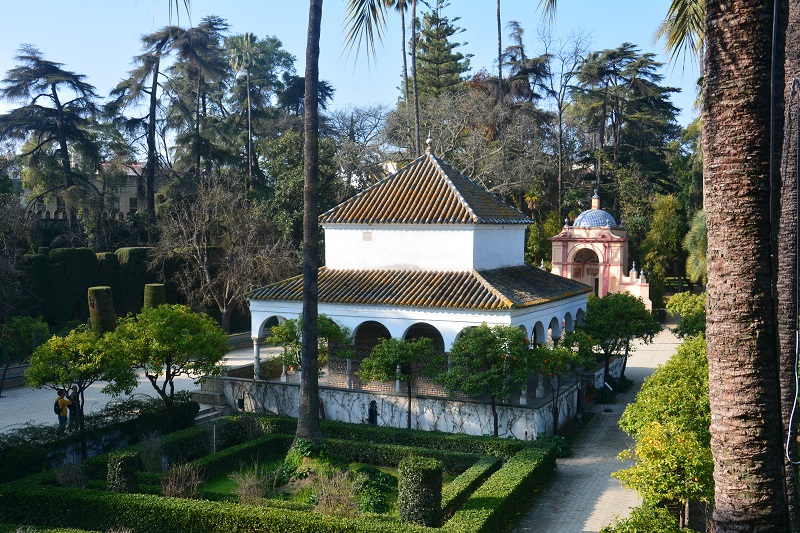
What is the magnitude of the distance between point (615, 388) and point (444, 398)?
8.37 meters

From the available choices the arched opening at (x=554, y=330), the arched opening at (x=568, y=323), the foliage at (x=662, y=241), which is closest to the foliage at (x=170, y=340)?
the arched opening at (x=554, y=330)

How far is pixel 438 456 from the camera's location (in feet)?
53.9

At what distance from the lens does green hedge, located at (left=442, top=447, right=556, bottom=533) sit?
12125 millimetres

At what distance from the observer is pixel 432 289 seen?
19891 mm

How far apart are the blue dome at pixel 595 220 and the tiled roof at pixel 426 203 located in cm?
2051

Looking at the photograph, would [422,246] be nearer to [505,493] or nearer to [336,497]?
[505,493]

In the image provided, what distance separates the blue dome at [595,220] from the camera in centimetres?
4222

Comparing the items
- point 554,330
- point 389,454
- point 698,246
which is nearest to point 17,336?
point 389,454

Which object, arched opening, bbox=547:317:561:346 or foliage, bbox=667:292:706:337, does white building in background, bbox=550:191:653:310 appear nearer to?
foliage, bbox=667:292:706:337

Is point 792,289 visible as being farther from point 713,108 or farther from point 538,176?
point 538,176

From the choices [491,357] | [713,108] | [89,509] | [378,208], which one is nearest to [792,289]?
[713,108]

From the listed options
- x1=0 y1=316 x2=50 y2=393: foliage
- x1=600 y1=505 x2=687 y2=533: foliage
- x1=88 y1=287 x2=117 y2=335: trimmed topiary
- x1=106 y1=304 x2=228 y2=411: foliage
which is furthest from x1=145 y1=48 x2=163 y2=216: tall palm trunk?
x1=600 y1=505 x2=687 y2=533: foliage

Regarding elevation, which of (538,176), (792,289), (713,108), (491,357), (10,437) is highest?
(538,176)

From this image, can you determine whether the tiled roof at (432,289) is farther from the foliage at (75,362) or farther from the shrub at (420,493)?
the shrub at (420,493)
